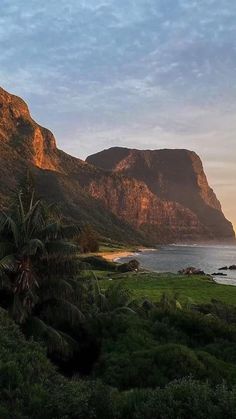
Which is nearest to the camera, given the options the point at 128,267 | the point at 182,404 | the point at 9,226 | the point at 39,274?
the point at 182,404

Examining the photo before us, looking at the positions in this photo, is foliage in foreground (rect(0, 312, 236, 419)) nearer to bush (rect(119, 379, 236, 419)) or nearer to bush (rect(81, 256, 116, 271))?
bush (rect(119, 379, 236, 419))

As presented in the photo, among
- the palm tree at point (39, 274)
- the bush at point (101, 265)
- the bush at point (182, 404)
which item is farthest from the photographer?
the bush at point (101, 265)

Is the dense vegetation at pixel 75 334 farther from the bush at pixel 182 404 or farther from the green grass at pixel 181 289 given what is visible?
the green grass at pixel 181 289

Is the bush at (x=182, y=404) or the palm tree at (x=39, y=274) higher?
the palm tree at (x=39, y=274)

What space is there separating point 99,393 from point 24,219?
11115 mm

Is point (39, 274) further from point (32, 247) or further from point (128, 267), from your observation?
point (128, 267)

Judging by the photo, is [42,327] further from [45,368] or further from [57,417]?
[57,417]

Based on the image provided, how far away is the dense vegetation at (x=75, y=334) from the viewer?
12.1 metres

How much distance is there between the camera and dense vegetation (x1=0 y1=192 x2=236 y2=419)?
39.6ft

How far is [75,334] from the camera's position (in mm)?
20000

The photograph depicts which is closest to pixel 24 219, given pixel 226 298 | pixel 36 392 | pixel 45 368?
pixel 45 368

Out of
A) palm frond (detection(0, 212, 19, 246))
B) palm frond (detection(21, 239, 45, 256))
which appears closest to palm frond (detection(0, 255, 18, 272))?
palm frond (detection(21, 239, 45, 256))

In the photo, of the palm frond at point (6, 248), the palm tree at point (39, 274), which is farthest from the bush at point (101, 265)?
the palm frond at point (6, 248)

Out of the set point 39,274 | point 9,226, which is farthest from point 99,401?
point 9,226
